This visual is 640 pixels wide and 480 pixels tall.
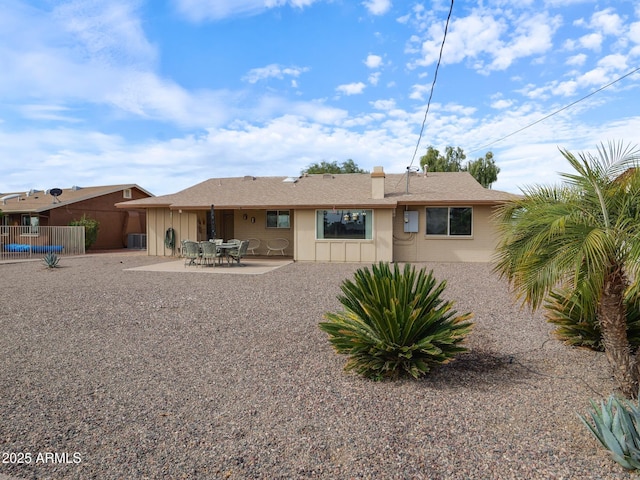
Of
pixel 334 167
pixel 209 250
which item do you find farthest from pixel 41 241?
pixel 334 167

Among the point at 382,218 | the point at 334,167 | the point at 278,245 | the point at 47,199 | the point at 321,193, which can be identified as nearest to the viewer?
the point at 382,218

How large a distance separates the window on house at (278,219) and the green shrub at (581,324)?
15.2 m

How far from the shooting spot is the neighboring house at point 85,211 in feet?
79.9

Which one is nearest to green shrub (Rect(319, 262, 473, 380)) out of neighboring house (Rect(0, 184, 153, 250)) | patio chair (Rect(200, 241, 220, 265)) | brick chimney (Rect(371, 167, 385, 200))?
patio chair (Rect(200, 241, 220, 265))

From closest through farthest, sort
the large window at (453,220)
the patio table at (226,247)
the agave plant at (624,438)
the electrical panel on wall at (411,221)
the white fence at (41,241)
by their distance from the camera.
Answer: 1. the agave plant at (624,438)
2. the patio table at (226,247)
3. the large window at (453,220)
4. the electrical panel on wall at (411,221)
5. the white fence at (41,241)

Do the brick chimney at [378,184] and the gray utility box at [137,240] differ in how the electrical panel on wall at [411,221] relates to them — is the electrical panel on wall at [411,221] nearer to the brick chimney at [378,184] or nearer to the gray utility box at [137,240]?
the brick chimney at [378,184]

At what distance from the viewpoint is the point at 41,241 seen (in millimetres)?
21344

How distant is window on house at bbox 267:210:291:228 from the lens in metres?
19.7

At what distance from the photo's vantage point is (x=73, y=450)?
112 inches

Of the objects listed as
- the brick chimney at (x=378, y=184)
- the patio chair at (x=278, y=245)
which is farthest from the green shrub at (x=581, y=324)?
the patio chair at (x=278, y=245)

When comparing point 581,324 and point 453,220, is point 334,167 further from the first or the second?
point 581,324

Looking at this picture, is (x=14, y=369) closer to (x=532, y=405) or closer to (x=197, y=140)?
(x=532, y=405)

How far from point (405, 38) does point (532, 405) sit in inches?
309

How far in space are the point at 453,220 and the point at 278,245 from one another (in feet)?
27.9
